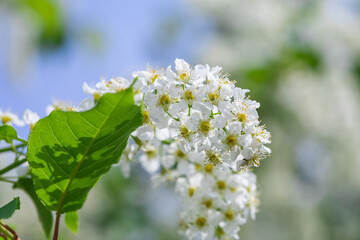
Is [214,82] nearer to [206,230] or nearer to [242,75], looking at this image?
[206,230]

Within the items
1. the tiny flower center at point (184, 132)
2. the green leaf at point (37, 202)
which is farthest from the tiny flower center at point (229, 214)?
the green leaf at point (37, 202)

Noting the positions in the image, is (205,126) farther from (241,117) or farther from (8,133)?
(8,133)

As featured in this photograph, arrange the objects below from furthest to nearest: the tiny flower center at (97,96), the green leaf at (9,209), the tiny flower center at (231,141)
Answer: the tiny flower center at (97,96) < the tiny flower center at (231,141) < the green leaf at (9,209)

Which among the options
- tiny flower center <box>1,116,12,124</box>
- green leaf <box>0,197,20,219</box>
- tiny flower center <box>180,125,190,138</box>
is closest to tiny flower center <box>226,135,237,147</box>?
tiny flower center <box>180,125,190,138</box>

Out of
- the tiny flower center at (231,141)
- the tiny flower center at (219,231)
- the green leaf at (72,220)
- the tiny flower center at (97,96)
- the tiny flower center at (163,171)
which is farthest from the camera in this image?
the tiny flower center at (163,171)

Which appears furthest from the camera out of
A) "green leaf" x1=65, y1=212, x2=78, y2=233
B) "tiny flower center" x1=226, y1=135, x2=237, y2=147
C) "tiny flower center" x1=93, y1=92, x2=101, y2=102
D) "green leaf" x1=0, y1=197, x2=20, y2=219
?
"green leaf" x1=65, y1=212, x2=78, y2=233

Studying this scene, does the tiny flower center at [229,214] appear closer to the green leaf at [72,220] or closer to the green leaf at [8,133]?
the green leaf at [72,220]

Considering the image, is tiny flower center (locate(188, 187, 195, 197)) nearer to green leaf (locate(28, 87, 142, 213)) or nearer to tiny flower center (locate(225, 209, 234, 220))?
tiny flower center (locate(225, 209, 234, 220))
